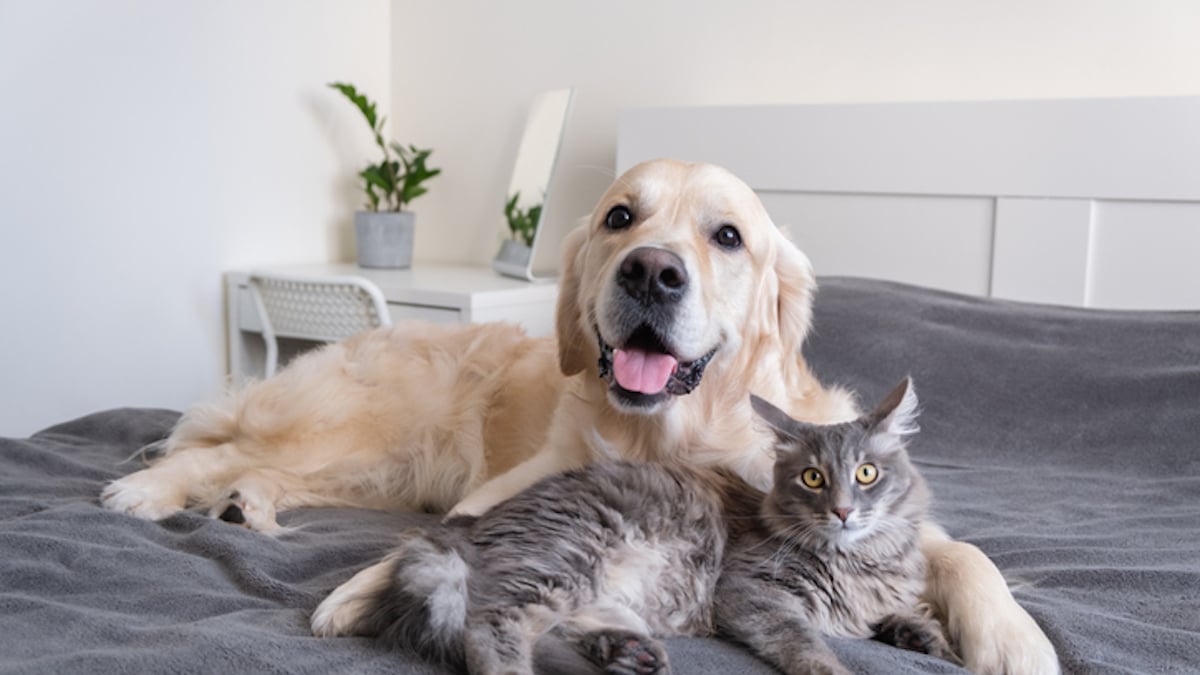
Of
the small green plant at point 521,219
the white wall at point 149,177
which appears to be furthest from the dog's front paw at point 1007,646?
the small green plant at point 521,219

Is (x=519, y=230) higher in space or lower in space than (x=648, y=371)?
higher

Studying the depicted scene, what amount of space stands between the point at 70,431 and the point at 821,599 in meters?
2.08

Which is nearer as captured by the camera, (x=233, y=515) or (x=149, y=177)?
(x=233, y=515)

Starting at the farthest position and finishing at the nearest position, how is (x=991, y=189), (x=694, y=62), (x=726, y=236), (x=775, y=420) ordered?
(x=694, y=62) → (x=991, y=189) → (x=726, y=236) → (x=775, y=420)

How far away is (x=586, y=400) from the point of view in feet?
6.86

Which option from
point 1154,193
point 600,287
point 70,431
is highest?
point 1154,193

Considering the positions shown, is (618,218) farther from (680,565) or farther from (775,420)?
(680,565)

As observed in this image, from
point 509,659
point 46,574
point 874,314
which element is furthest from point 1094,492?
point 46,574

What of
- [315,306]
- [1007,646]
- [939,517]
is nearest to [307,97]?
[315,306]

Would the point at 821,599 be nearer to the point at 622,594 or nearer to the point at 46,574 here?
the point at 622,594

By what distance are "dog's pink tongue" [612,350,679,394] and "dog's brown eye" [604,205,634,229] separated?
0.28 m

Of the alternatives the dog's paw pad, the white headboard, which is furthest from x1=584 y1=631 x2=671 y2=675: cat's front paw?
the white headboard

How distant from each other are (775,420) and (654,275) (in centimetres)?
31

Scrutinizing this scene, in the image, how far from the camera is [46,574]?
1632mm
